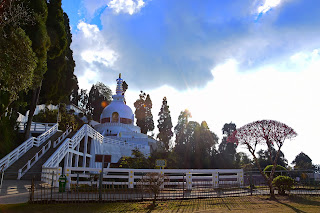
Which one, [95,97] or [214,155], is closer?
[214,155]

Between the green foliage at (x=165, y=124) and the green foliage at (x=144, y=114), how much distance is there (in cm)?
328

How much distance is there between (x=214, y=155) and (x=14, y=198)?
3639 cm

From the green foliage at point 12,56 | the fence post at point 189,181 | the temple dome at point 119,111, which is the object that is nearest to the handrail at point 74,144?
the green foliage at point 12,56

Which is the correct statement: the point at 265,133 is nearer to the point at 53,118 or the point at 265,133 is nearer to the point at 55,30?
the point at 55,30

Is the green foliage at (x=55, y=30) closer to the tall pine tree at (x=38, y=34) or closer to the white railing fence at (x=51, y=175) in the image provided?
the tall pine tree at (x=38, y=34)

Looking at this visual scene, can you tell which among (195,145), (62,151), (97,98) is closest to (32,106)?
(62,151)

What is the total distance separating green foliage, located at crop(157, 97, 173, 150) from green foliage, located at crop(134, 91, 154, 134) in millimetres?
3281

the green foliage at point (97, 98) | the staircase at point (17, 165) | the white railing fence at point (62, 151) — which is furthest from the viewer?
the green foliage at point (97, 98)

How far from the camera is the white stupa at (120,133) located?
101 ft

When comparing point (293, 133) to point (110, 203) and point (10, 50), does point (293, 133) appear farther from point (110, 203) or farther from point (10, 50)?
point (10, 50)

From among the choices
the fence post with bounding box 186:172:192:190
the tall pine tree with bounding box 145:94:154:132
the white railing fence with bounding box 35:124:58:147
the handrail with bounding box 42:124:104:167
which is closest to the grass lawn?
the fence post with bounding box 186:172:192:190

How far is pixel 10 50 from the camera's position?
12.4 metres

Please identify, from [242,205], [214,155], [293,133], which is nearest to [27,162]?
[242,205]

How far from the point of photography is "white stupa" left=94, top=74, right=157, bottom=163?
30.8m
